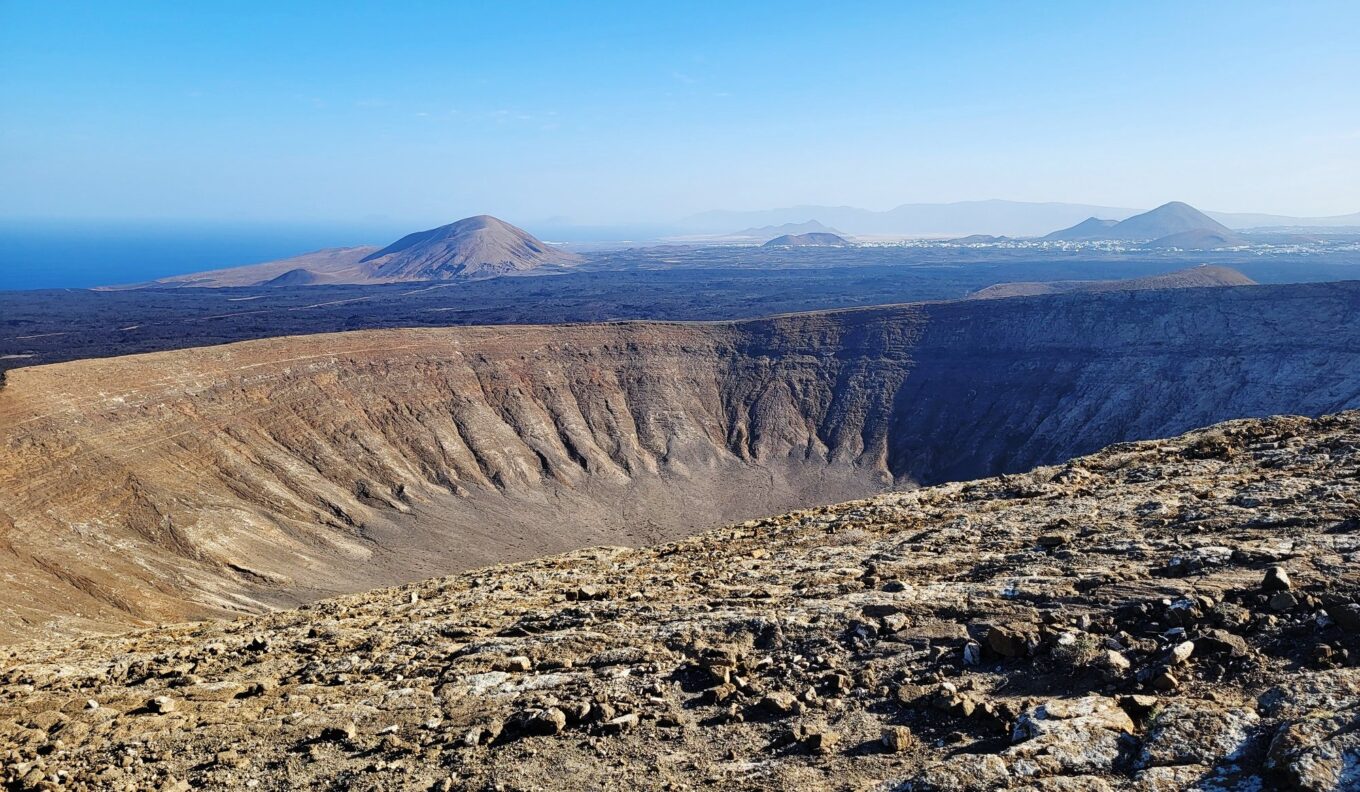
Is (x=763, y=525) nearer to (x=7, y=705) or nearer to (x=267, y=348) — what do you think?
(x=7, y=705)

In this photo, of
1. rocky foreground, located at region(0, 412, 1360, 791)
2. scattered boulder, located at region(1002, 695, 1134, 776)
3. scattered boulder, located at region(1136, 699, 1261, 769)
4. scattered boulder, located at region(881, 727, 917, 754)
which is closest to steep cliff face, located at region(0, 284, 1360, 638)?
rocky foreground, located at region(0, 412, 1360, 791)

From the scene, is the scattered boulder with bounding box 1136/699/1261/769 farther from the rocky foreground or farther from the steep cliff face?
the steep cliff face

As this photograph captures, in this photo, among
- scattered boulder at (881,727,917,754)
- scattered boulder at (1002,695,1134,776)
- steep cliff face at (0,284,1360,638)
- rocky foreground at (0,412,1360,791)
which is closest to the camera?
scattered boulder at (1002,695,1134,776)

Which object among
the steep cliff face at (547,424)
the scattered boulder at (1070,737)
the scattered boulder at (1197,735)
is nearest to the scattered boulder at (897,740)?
the scattered boulder at (1070,737)

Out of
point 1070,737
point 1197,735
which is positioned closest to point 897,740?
point 1070,737

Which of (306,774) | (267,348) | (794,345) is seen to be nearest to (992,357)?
(794,345)

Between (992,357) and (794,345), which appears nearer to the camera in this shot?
(992,357)
